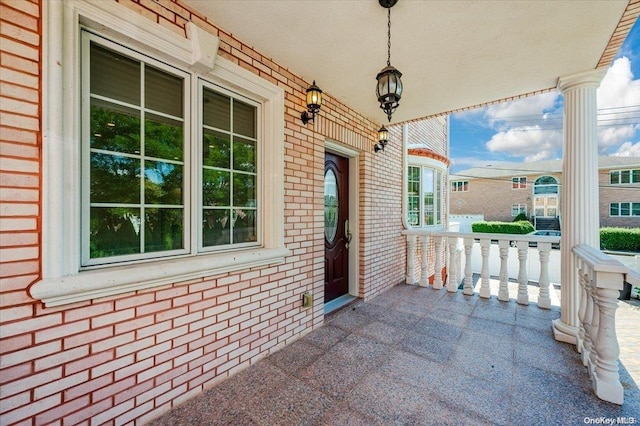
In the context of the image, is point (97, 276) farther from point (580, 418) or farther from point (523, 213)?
point (523, 213)

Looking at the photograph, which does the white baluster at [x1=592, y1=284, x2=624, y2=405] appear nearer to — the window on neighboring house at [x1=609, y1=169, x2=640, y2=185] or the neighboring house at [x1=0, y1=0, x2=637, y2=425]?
the neighboring house at [x1=0, y1=0, x2=637, y2=425]

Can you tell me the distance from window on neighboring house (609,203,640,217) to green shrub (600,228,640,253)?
5.11 metres

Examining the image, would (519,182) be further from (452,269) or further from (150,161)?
(150,161)

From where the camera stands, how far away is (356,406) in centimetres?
188

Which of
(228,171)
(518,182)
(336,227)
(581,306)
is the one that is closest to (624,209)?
(518,182)

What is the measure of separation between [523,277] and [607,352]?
7.07 feet

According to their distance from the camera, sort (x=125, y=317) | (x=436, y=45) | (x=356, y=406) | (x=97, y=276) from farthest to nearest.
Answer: (x=436, y=45) → (x=356, y=406) → (x=125, y=317) → (x=97, y=276)

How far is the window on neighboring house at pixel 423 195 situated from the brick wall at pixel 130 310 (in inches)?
133

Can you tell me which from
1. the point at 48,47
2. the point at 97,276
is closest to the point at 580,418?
the point at 97,276

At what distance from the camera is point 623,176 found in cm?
1769

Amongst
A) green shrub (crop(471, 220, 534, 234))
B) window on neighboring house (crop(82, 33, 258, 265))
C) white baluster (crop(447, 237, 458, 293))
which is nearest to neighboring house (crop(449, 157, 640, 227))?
green shrub (crop(471, 220, 534, 234))

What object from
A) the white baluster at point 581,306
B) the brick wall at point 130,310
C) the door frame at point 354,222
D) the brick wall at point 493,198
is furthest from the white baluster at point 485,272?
the brick wall at point 493,198

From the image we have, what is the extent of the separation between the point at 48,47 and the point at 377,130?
4.00 m

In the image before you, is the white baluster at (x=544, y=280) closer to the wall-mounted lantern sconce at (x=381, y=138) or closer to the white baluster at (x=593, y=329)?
the white baluster at (x=593, y=329)
